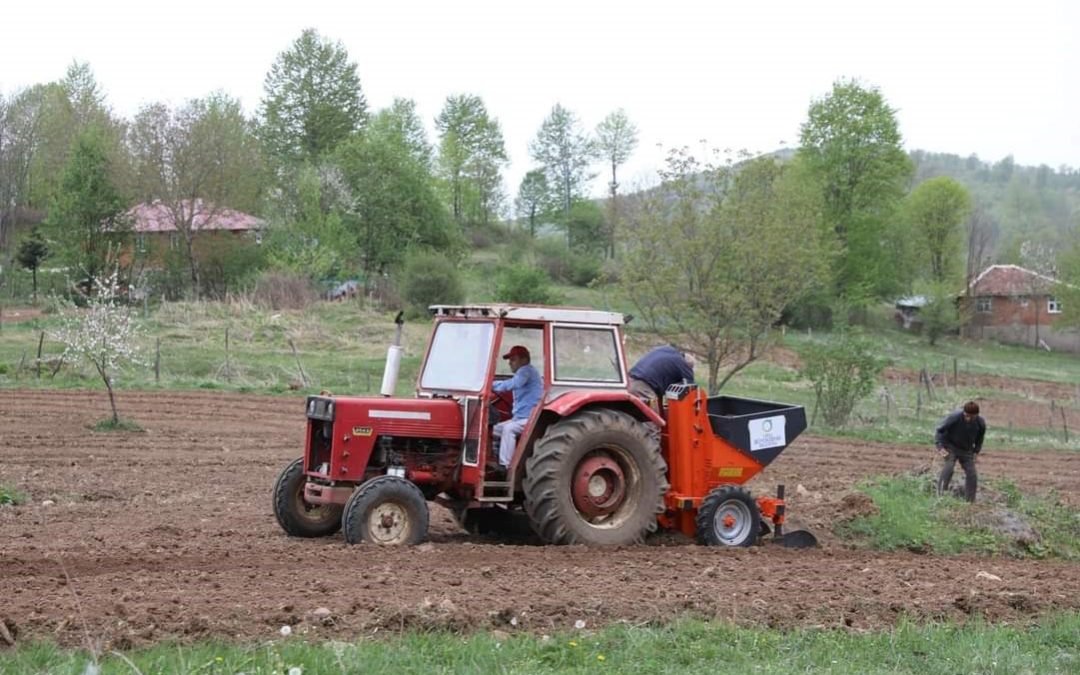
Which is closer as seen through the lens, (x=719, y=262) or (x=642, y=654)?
(x=642, y=654)

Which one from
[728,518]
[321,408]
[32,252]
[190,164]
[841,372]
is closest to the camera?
[321,408]

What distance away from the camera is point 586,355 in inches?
436

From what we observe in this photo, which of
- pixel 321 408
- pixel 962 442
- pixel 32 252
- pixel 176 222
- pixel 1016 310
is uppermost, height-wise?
pixel 176 222

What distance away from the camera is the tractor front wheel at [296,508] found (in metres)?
11.0

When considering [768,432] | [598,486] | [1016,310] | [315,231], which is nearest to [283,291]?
[315,231]

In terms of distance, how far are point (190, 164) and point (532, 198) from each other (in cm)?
3638

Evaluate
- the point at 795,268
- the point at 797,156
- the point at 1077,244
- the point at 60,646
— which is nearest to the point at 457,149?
the point at 797,156

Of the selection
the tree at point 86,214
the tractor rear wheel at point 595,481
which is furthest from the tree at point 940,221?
the tractor rear wheel at point 595,481

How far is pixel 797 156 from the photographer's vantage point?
2424 inches

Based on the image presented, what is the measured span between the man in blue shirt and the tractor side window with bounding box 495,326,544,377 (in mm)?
40

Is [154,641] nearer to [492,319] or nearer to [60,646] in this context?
[60,646]

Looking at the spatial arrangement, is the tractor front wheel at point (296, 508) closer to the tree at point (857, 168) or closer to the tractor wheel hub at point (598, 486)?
the tractor wheel hub at point (598, 486)

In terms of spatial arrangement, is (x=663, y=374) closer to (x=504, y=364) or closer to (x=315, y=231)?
(x=504, y=364)

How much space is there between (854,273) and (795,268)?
124 feet
